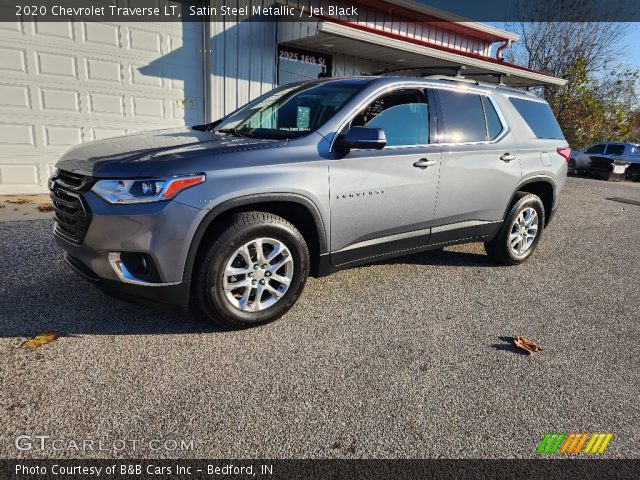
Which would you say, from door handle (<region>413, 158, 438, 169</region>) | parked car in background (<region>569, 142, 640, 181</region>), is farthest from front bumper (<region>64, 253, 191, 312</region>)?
parked car in background (<region>569, 142, 640, 181</region>)

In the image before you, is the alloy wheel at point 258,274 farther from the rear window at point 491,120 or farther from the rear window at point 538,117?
the rear window at point 538,117

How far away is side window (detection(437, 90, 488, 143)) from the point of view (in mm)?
3938

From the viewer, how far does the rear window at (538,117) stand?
15.5ft

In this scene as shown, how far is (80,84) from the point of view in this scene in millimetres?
7176

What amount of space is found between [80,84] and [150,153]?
5.54 meters

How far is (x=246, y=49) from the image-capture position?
28.3 ft

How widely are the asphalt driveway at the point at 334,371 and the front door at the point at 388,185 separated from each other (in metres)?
0.53

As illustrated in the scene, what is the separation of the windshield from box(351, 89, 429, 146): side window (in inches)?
8.0

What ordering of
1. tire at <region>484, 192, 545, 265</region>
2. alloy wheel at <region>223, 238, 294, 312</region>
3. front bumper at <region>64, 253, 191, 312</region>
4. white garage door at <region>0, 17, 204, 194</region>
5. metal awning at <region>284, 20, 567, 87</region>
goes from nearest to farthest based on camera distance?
front bumper at <region>64, 253, 191, 312</region> < alloy wheel at <region>223, 238, 294, 312</region> < tire at <region>484, 192, 545, 265</region> < white garage door at <region>0, 17, 204, 194</region> < metal awning at <region>284, 20, 567, 87</region>

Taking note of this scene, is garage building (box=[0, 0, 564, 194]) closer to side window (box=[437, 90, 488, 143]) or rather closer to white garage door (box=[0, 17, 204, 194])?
white garage door (box=[0, 17, 204, 194])

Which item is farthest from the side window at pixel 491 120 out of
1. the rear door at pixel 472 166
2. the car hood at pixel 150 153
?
the car hood at pixel 150 153

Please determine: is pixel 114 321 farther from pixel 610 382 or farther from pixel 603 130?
pixel 603 130

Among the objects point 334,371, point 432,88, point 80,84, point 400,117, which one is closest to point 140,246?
point 334,371

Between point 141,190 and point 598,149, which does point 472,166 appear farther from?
point 598,149
